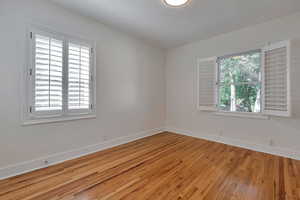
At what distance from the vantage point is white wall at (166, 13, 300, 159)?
2.51 meters

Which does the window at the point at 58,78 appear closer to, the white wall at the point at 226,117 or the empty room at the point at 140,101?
the empty room at the point at 140,101

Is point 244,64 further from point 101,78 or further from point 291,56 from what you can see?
point 101,78

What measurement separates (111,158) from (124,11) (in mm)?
2673

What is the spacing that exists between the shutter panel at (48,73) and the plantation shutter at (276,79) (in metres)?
3.80

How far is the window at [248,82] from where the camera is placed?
8.10ft

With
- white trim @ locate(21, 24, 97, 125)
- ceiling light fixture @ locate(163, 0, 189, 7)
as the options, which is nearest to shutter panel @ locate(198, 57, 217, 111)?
ceiling light fixture @ locate(163, 0, 189, 7)

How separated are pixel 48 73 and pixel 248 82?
392cm

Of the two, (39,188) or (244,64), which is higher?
(244,64)

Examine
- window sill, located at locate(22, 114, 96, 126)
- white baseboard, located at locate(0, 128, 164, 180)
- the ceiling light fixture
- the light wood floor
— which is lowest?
the light wood floor

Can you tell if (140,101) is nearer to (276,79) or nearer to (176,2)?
(176,2)

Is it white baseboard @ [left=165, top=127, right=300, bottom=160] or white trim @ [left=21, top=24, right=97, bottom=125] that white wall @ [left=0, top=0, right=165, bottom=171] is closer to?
white trim @ [left=21, top=24, right=97, bottom=125]

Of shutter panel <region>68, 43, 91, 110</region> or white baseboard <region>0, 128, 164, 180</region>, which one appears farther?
shutter panel <region>68, 43, 91, 110</region>

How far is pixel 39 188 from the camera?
1.69m

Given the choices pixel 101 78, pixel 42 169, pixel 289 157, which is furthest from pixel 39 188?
pixel 289 157
